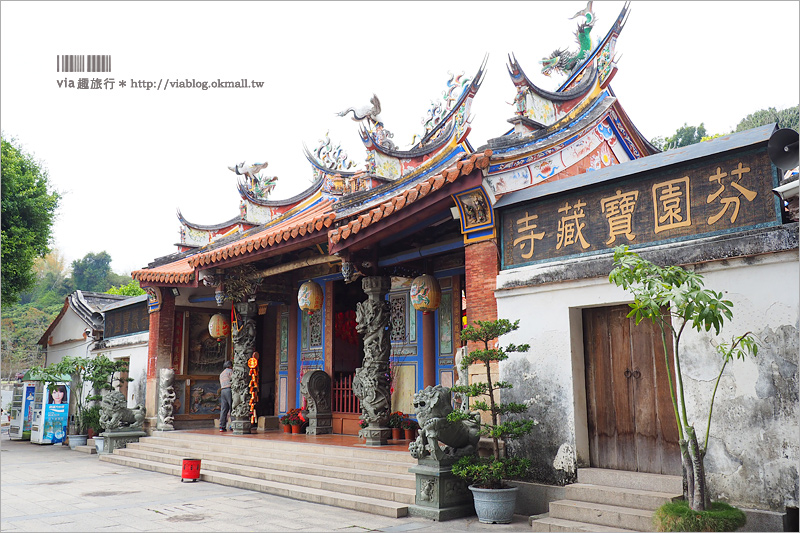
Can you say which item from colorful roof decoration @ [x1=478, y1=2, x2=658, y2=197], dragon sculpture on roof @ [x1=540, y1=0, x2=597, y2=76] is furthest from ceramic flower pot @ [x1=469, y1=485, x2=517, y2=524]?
dragon sculpture on roof @ [x1=540, y1=0, x2=597, y2=76]

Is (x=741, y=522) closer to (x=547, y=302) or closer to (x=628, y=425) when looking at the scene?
(x=628, y=425)

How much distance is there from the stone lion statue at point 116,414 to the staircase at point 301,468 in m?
1.14

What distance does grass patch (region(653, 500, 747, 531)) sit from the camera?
4672mm

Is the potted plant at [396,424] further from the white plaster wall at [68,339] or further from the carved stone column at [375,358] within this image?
the white plaster wall at [68,339]

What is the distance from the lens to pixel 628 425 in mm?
6051

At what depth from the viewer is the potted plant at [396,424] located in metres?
9.48

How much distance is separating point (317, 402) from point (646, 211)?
22.6 ft

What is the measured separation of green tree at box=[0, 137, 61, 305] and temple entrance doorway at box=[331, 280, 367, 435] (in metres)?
8.67

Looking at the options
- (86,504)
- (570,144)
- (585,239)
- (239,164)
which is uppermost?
(239,164)

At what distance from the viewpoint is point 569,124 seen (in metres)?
7.95

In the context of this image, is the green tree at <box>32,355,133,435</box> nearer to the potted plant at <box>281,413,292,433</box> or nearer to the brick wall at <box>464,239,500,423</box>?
the potted plant at <box>281,413,292,433</box>

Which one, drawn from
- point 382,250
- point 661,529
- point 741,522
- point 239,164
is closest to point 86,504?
point 382,250

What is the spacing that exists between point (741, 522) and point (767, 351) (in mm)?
1323

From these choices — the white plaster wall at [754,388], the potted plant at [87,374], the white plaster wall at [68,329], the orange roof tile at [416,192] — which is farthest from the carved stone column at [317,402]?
the white plaster wall at [68,329]
